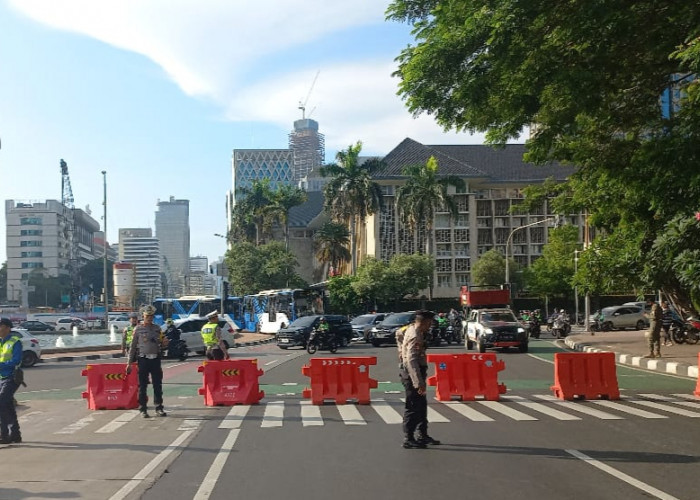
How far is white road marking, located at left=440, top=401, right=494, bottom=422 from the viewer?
12.9 m

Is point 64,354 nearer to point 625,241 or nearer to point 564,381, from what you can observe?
point 625,241

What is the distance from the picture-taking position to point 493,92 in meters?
14.1

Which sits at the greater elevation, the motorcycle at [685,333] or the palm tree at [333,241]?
the palm tree at [333,241]

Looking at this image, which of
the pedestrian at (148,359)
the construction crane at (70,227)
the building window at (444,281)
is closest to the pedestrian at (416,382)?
the pedestrian at (148,359)

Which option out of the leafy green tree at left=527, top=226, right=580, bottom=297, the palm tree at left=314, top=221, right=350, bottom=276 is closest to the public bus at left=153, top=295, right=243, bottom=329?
the palm tree at left=314, top=221, right=350, bottom=276

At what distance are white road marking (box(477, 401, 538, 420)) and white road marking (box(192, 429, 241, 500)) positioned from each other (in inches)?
179

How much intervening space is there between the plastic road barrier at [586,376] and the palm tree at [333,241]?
6681 centimetres

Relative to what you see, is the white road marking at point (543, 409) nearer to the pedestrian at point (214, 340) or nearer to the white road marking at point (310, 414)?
the white road marking at point (310, 414)

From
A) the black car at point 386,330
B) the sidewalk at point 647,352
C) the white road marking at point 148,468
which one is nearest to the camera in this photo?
the white road marking at point 148,468

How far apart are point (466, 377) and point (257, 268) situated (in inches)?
2493

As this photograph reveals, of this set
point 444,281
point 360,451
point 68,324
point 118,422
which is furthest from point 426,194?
point 360,451

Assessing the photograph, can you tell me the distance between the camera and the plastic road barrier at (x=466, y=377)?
51.7ft

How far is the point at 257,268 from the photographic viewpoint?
78188mm

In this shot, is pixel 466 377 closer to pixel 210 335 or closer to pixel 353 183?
pixel 210 335
